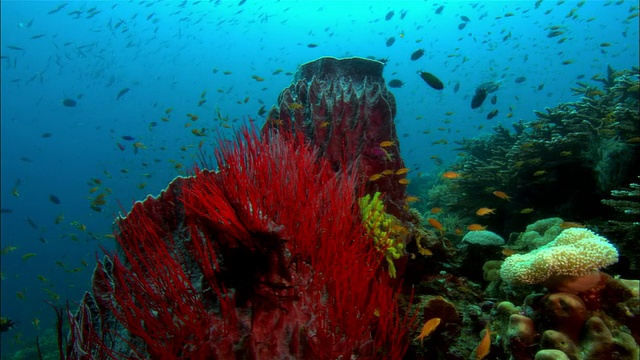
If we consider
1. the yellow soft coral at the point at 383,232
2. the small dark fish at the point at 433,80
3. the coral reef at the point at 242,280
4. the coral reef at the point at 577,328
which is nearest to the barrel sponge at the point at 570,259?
the coral reef at the point at 577,328

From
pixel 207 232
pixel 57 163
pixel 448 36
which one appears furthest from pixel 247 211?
pixel 448 36

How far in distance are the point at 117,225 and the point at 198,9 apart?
7958cm

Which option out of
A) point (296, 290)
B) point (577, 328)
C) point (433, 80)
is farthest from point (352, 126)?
point (433, 80)

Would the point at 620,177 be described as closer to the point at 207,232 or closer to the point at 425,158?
the point at 207,232

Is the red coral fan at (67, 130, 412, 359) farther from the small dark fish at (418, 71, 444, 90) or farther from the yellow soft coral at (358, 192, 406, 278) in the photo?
the small dark fish at (418, 71, 444, 90)

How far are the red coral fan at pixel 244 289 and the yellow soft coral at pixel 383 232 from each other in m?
0.70

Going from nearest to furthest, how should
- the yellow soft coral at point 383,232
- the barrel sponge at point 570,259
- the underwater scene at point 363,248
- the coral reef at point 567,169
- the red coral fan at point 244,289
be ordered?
the red coral fan at point 244,289 < the underwater scene at point 363,248 < the barrel sponge at point 570,259 < the yellow soft coral at point 383,232 < the coral reef at point 567,169

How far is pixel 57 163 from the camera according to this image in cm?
7944

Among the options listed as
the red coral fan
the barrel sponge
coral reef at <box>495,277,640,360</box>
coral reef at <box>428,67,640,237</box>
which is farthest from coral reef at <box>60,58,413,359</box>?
coral reef at <box>428,67,640,237</box>

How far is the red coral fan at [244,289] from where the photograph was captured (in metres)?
2.06

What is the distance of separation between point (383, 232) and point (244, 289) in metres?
1.84

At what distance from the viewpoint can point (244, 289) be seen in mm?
2326

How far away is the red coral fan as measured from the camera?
2.06 meters

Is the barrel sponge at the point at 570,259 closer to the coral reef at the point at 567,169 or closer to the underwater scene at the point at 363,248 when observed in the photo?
the underwater scene at the point at 363,248
